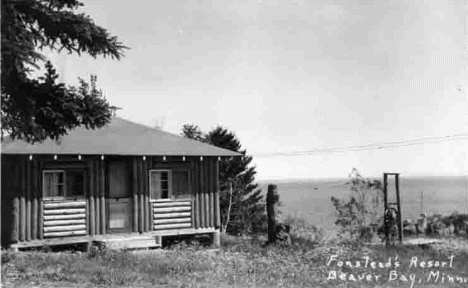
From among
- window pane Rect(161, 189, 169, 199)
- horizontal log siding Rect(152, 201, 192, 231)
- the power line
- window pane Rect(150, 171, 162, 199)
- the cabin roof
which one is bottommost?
horizontal log siding Rect(152, 201, 192, 231)

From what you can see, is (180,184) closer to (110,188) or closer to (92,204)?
(110,188)

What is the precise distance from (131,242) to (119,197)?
3.77 ft

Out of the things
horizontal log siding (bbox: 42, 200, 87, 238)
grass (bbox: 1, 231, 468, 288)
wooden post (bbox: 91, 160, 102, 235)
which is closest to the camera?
grass (bbox: 1, 231, 468, 288)

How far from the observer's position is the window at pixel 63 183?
13.7 metres

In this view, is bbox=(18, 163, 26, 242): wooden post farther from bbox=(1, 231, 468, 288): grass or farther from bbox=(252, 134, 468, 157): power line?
bbox=(252, 134, 468, 157): power line

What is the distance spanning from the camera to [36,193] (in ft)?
43.8

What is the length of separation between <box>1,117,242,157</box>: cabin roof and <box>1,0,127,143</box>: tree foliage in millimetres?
5514

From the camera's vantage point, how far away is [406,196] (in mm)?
30797

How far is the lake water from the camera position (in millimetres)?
10289

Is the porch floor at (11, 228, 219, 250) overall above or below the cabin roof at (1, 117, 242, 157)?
below

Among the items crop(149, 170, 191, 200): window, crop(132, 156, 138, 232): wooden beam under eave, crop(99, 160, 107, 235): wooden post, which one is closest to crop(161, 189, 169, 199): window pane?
crop(149, 170, 191, 200): window

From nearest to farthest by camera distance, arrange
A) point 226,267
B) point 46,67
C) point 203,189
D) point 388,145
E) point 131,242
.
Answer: point 46,67, point 226,267, point 388,145, point 131,242, point 203,189

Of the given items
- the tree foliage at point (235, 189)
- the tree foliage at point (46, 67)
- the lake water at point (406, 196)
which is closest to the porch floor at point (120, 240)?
the lake water at point (406, 196)

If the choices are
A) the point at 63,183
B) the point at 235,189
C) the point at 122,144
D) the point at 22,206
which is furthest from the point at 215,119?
the point at 235,189
